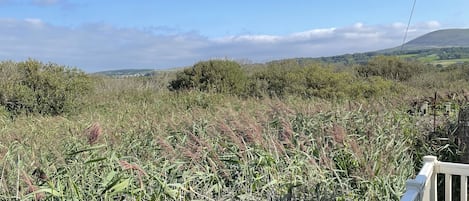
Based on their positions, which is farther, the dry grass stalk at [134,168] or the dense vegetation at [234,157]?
the dense vegetation at [234,157]

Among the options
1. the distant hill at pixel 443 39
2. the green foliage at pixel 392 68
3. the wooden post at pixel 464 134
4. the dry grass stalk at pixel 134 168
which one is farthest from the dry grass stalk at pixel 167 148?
the green foliage at pixel 392 68

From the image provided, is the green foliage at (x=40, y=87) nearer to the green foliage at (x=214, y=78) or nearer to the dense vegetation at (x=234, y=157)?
the dense vegetation at (x=234, y=157)

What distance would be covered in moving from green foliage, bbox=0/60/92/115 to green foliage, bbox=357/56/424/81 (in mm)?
10713

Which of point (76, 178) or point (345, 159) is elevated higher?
point (76, 178)

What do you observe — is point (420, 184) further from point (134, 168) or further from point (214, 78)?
point (214, 78)

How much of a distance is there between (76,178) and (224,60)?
1135cm

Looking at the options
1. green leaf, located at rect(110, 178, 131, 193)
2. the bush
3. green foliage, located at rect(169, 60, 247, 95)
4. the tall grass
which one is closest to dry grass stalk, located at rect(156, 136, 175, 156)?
the tall grass

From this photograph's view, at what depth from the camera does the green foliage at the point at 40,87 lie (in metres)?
8.94

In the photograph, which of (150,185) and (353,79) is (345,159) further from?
(353,79)

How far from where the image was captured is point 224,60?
13.8 meters

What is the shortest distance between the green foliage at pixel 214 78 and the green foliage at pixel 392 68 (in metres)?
5.86

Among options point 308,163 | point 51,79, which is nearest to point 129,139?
point 308,163

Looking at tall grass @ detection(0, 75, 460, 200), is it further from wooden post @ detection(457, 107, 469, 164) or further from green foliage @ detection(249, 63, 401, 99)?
green foliage @ detection(249, 63, 401, 99)

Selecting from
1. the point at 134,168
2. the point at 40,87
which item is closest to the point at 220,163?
the point at 134,168
